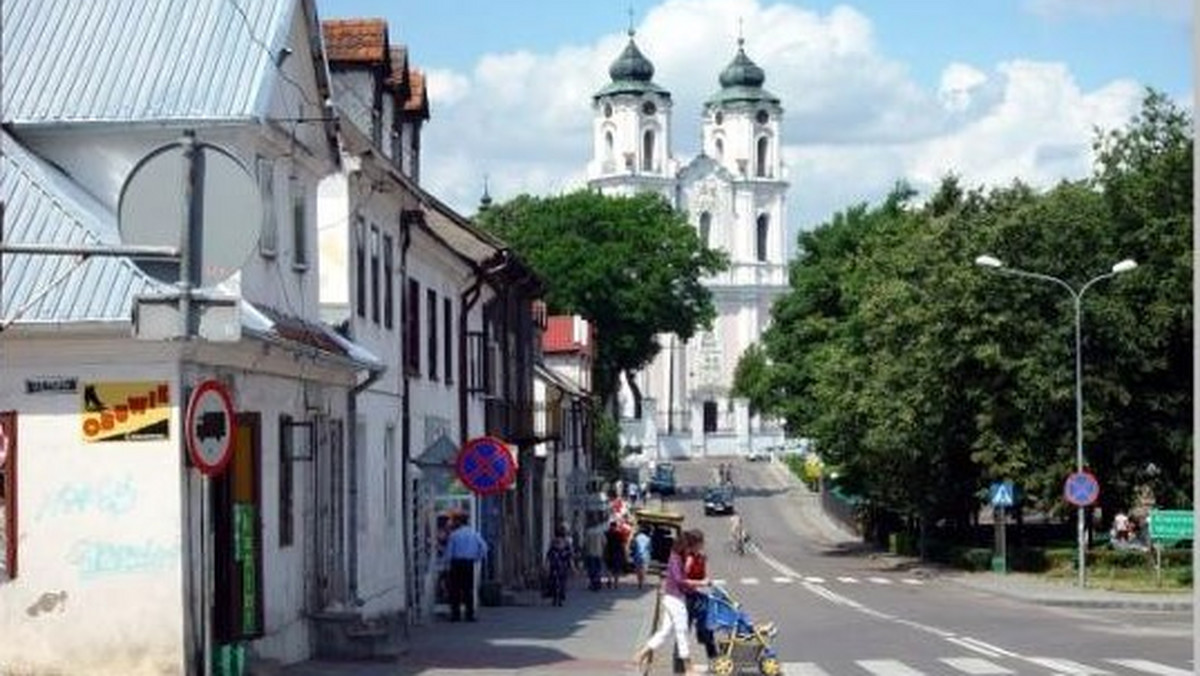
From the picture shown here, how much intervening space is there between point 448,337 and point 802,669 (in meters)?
14.9

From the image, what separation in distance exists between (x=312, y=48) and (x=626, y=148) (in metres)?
156

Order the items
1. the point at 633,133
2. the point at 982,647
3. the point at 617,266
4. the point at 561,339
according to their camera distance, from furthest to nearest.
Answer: the point at 633,133 → the point at 617,266 → the point at 561,339 → the point at 982,647

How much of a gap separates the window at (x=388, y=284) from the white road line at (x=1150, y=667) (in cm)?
1082

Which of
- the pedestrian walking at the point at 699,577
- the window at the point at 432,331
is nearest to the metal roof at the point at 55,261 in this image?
the pedestrian walking at the point at 699,577

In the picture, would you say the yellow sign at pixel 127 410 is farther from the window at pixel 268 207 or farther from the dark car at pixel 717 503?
the dark car at pixel 717 503

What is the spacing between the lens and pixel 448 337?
1517 inches

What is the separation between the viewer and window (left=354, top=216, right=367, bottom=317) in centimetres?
2775

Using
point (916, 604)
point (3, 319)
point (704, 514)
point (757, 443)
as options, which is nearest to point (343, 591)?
point (3, 319)

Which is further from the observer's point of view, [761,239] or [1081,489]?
[761,239]

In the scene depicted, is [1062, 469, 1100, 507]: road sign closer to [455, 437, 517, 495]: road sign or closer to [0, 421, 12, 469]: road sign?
[455, 437, 517, 495]: road sign

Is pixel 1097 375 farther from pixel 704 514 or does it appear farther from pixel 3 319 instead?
pixel 704 514

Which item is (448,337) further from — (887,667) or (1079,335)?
(1079,335)

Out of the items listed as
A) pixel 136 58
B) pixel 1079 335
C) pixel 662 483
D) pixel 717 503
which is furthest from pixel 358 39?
pixel 662 483

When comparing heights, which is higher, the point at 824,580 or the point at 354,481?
the point at 354,481
